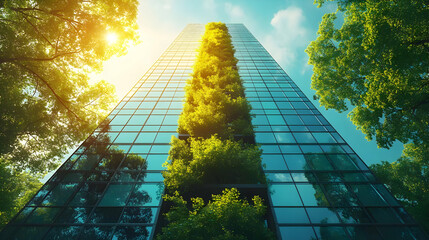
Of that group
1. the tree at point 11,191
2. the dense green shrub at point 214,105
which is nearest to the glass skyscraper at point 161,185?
the dense green shrub at point 214,105

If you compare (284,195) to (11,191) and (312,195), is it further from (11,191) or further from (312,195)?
(11,191)

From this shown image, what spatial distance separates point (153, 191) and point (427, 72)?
15248 mm

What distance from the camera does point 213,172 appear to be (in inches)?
398

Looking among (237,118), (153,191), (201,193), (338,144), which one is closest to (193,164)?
(201,193)

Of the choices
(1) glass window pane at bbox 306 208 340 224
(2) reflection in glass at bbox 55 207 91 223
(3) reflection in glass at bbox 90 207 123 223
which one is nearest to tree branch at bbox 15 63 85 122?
(2) reflection in glass at bbox 55 207 91 223

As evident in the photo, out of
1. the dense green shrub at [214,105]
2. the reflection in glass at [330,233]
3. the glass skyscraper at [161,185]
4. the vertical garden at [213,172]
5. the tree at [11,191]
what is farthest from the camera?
the tree at [11,191]

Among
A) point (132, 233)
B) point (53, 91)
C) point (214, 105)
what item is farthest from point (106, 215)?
point (214, 105)

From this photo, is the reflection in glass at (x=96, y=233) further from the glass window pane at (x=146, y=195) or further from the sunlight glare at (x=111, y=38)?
the sunlight glare at (x=111, y=38)

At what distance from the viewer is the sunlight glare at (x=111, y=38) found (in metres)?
11.7

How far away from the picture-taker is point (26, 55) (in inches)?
416

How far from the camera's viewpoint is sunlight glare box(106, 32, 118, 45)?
11.7m

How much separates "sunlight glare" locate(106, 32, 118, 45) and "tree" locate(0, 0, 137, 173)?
10 cm

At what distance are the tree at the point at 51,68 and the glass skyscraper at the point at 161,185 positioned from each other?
2.11m

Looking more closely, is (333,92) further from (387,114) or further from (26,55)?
(26,55)
